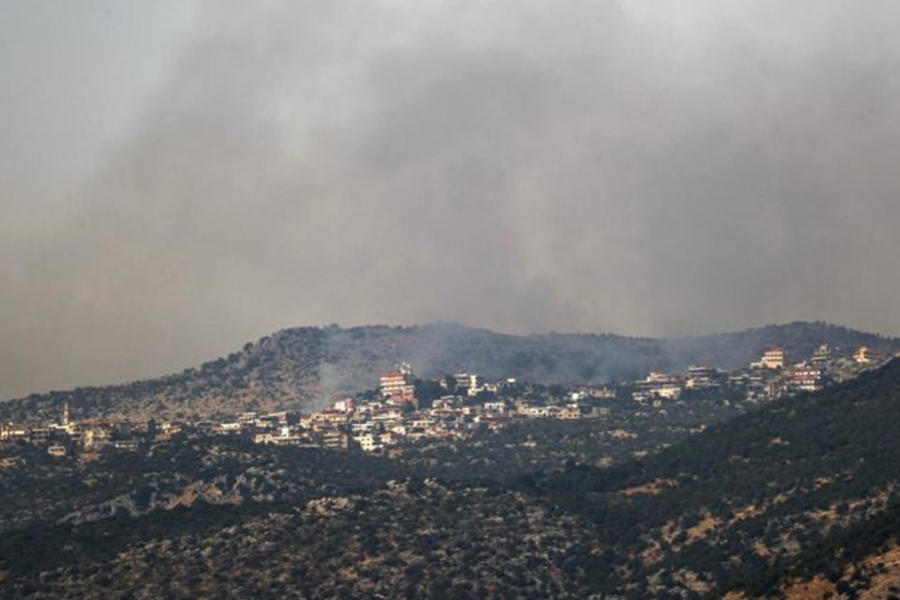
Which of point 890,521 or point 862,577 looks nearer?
point 862,577

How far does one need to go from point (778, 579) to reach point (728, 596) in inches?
207

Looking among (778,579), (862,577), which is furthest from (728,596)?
(862,577)

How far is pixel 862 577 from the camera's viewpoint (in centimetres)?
17712

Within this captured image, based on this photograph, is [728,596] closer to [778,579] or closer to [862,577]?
[778,579]

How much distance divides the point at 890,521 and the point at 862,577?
16.9 meters

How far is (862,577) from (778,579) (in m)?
12.4

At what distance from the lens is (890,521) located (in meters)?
193

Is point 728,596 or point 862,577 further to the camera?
point 728,596

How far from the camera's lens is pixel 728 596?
191 metres

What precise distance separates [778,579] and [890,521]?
12.2m

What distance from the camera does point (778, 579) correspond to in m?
188
